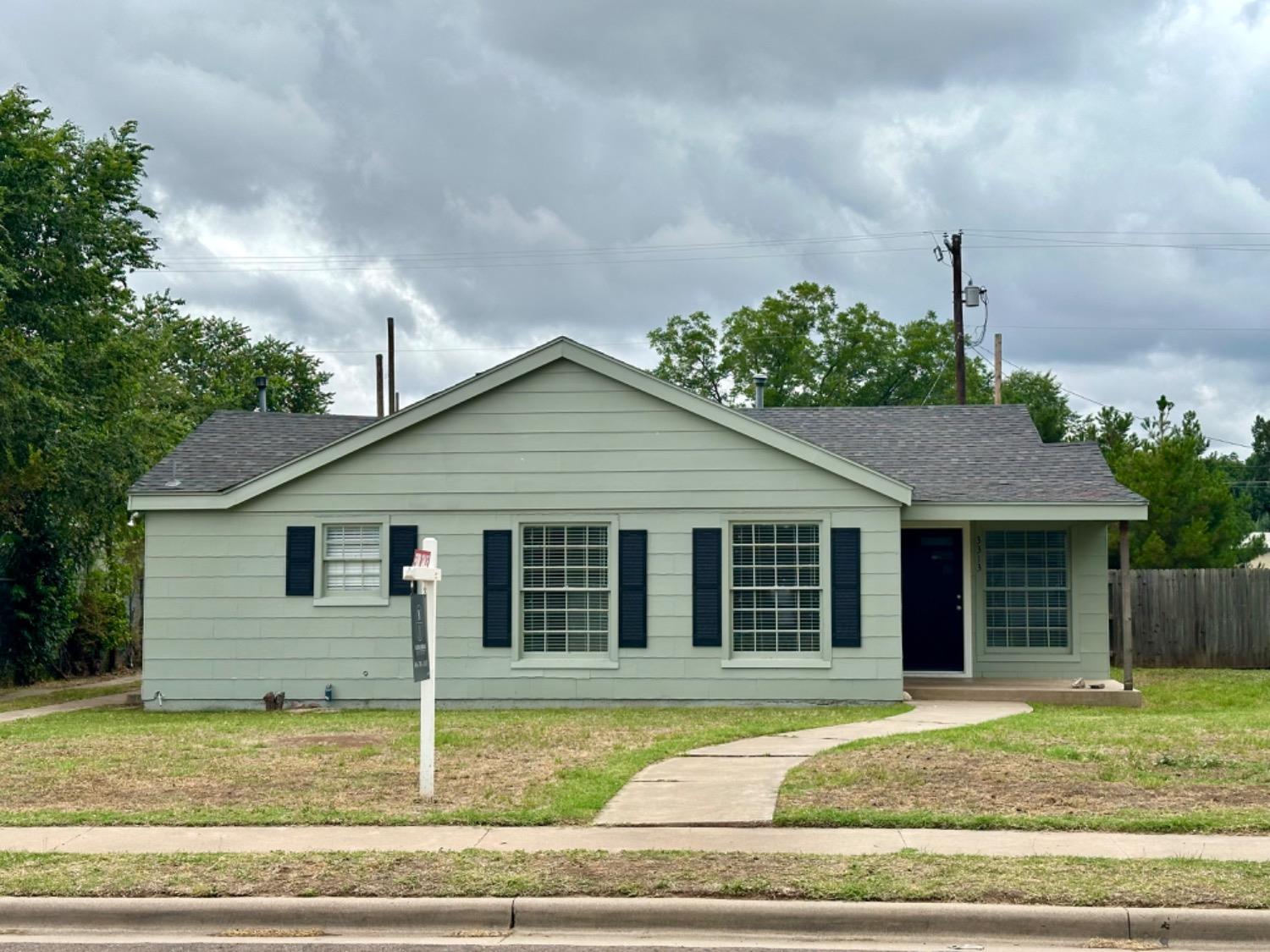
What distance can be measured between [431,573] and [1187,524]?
72.6 ft

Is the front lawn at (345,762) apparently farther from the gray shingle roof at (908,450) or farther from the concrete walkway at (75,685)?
the concrete walkway at (75,685)

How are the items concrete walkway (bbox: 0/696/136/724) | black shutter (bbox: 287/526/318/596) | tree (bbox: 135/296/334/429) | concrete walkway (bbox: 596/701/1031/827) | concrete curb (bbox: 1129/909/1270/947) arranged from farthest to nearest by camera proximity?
tree (bbox: 135/296/334/429) < concrete walkway (bbox: 0/696/136/724) < black shutter (bbox: 287/526/318/596) < concrete walkway (bbox: 596/701/1031/827) < concrete curb (bbox: 1129/909/1270/947)

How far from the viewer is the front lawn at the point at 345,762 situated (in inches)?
385

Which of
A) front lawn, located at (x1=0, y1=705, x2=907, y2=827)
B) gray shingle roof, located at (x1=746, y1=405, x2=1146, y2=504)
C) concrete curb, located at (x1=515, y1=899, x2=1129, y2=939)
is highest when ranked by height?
gray shingle roof, located at (x1=746, y1=405, x2=1146, y2=504)

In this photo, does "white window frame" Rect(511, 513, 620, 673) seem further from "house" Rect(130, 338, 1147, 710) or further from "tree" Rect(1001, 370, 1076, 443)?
"tree" Rect(1001, 370, 1076, 443)

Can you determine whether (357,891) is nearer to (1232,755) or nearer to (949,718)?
(1232,755)

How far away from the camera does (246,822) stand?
9438mm

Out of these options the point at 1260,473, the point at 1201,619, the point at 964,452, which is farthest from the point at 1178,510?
the point at 1260,473

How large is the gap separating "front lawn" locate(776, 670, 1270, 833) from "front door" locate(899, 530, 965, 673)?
469 cm

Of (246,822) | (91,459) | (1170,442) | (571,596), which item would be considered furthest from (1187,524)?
(246,822)

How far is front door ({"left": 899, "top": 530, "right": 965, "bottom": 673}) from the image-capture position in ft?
63.0

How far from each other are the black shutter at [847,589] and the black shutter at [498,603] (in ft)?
13.0

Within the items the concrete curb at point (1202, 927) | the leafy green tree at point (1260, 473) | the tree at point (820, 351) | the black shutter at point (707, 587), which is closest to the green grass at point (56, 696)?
the black shutter at point (707, 587)

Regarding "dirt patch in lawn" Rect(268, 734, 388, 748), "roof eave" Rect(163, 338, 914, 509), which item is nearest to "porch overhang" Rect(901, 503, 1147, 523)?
"roof eave" Rect(163, 338, 914, 509)
